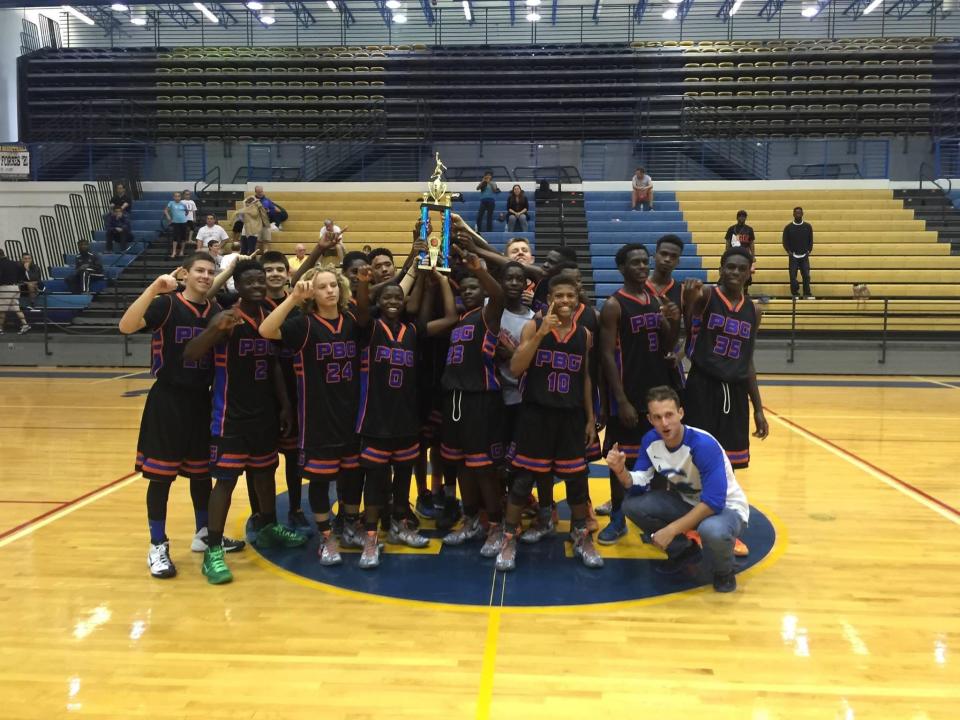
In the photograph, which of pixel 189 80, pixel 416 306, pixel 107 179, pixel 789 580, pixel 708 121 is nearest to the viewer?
pixel 789 580

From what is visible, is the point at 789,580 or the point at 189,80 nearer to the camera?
the point at 789,580

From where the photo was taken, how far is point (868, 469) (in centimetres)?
603

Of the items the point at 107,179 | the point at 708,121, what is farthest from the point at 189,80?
the point at 708,121

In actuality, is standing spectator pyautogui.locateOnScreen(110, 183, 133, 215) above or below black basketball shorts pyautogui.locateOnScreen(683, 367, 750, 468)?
above

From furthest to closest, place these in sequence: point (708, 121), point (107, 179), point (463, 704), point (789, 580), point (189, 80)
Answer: point (189, 80), point (708, 121), point (107, 179), point (789, 580), point (463, 704)

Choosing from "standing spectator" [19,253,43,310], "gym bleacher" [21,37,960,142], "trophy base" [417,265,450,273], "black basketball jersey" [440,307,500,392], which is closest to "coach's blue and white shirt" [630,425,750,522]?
"black basketball jersey" [440,307,500,392]

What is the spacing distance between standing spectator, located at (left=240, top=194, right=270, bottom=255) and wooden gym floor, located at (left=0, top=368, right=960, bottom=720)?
9.03 meters

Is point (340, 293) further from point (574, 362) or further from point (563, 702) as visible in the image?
point (563, 702)

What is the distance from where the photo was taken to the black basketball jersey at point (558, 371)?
3.85 meters

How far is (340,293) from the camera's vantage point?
3980 mm

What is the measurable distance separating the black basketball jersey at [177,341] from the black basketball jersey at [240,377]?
0.09 m

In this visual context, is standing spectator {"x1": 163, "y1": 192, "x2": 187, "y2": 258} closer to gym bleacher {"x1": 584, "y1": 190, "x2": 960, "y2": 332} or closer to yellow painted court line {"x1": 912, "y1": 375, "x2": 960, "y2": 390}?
gym bleacher {"x1": 584, "y1": 190, "x2": 960, "y2": 332}

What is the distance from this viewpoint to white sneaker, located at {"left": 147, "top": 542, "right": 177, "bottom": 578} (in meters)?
3.86

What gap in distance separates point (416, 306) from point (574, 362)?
94 cm
